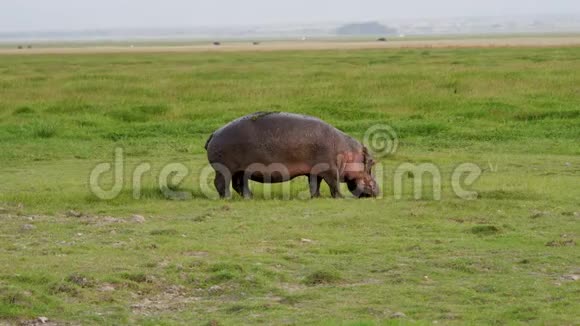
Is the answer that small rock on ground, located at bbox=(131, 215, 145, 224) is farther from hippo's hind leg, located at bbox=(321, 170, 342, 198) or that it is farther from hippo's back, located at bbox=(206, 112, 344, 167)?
hippo's hind leg, located at bbox=(321, 170, 342, 198)

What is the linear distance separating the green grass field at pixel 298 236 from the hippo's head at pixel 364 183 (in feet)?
0.77

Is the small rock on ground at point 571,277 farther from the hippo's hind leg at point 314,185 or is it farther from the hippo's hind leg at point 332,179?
the hippo's hind leg at point 314,185

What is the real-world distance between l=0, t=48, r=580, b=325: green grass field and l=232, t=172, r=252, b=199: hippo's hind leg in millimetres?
238

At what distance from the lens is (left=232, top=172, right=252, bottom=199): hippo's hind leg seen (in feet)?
42.9

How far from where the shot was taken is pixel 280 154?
12859mm

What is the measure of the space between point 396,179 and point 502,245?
517cm

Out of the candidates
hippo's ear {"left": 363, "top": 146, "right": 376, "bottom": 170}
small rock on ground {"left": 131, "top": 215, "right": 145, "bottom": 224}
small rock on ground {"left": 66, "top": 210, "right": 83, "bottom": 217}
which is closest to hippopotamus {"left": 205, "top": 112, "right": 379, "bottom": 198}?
hippo's ear {"left": 363, "top": 146, "right": 376, "bottom": 170}

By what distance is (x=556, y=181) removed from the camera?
1395 centimetres

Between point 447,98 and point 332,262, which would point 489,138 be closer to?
point 447,98

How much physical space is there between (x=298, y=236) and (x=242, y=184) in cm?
307

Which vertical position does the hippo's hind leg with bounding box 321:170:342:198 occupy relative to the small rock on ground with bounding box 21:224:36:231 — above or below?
below

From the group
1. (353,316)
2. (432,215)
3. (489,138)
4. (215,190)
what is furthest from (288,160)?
(489,138)

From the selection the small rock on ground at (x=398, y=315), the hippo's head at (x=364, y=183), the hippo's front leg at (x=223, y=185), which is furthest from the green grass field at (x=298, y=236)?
the hippo's front leg at (x=223, y=185)

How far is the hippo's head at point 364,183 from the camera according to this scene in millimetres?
13305
